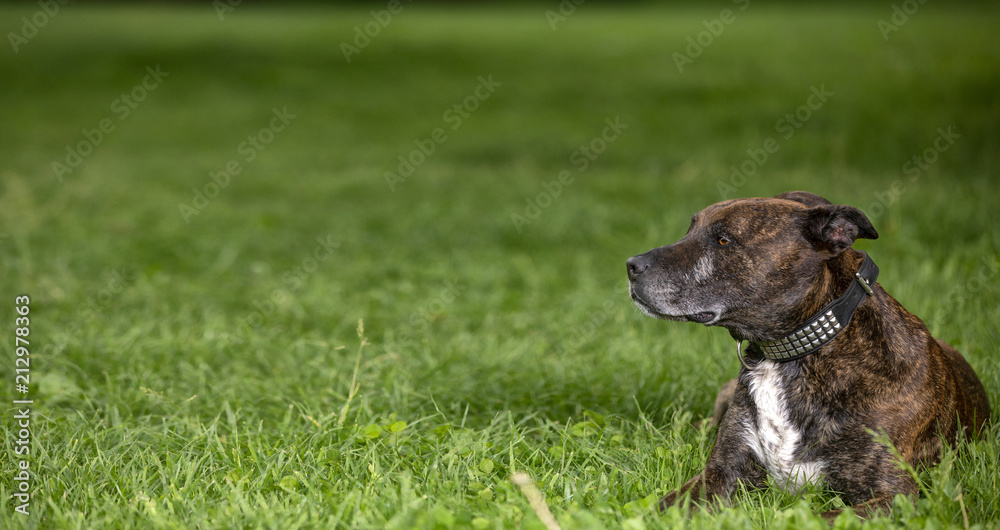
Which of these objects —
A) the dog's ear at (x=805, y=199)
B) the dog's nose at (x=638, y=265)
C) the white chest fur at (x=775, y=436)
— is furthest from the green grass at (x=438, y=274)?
the dog's ear at (x=805, y=199)

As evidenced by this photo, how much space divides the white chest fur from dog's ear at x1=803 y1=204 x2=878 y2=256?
0.47 m

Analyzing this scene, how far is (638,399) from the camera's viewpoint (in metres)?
3.83

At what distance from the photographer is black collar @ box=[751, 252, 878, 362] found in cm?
272

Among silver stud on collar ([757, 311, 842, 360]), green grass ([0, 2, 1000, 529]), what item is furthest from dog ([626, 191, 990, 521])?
green grass ([0, 2, 1000, 529])

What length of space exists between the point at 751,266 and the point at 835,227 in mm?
301

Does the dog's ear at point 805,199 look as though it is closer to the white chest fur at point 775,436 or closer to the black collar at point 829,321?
the black collar at point 829,321

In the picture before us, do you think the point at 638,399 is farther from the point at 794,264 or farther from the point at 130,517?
the point at 130,517

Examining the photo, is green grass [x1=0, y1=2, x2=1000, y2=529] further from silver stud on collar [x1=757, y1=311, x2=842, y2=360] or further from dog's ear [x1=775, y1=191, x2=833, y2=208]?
dog's ear [x1=775, y1=191, x2=833, y2=208]

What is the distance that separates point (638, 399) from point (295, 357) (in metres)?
2.00

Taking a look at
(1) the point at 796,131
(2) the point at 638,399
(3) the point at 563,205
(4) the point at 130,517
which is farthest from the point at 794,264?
(1) the point at 796,131

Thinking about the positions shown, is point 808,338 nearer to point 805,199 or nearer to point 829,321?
point 829,321

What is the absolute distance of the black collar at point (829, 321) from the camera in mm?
2719

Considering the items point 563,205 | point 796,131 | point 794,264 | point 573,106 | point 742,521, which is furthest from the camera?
point 573,106

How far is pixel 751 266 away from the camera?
2.80 metres
